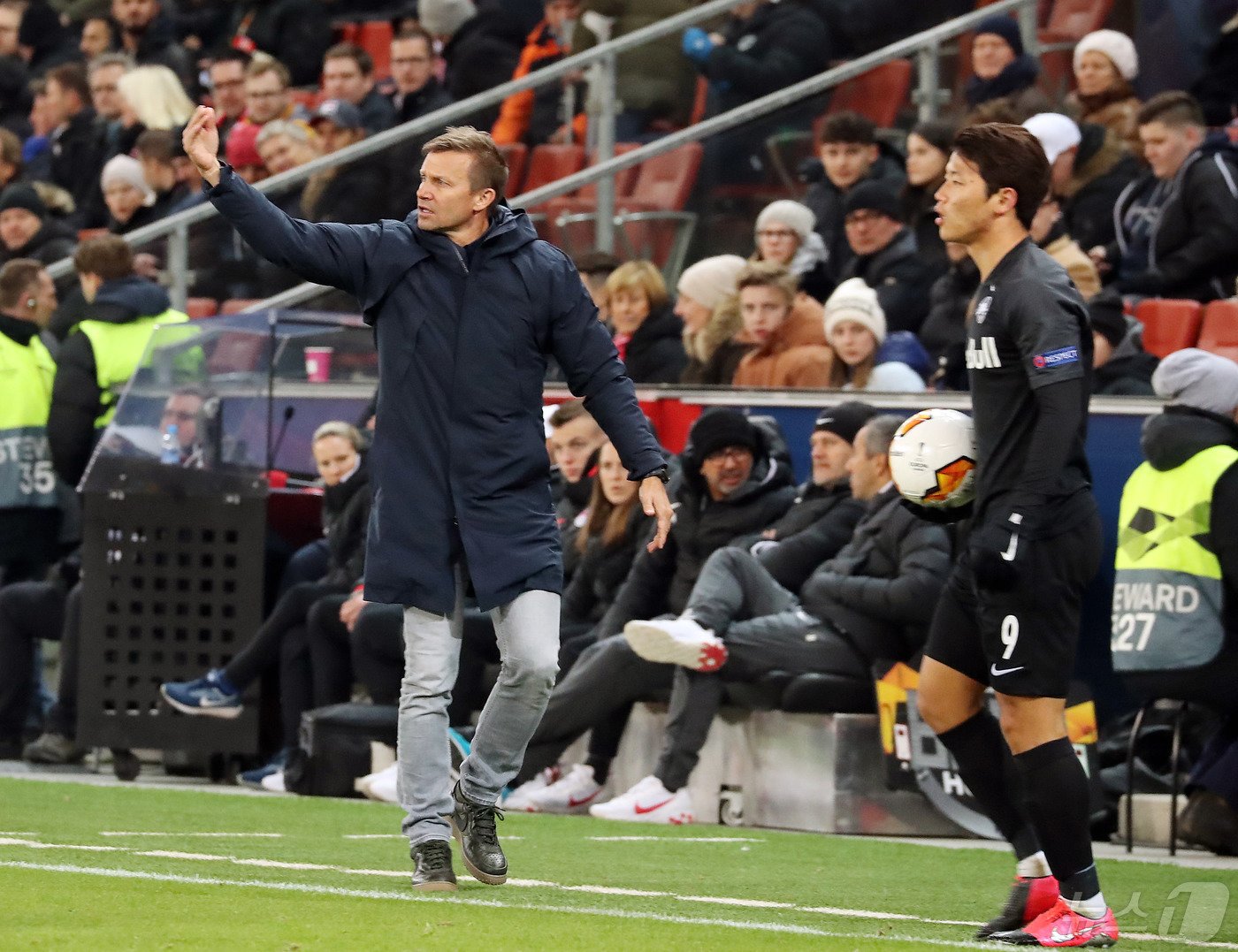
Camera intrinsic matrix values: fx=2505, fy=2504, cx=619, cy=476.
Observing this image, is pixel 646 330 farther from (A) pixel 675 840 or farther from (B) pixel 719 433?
(A) pixel 675 840

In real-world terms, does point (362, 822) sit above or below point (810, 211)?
below

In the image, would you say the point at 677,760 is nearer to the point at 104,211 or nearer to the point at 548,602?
the point at 548,602

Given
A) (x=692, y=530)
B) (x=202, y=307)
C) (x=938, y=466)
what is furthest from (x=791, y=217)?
(x=938, y=466)

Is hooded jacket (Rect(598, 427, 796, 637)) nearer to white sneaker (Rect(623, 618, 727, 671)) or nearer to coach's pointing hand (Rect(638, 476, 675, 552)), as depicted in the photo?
white sneaker (Rect(623, 618, 727, 671))

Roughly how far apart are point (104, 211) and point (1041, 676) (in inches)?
539

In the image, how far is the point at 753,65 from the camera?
13984 millimetres

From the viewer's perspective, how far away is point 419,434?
260 inches

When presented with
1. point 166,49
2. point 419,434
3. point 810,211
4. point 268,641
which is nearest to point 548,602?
point 419,434

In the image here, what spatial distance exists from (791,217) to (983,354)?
7132 millimetres

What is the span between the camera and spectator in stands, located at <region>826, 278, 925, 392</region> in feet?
38.1

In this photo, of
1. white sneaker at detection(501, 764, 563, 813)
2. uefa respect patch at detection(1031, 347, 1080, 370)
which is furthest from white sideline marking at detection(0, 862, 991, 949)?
white sneaker at detection(501, 764, 563, 813)

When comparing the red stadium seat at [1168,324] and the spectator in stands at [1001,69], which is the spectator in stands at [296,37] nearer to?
the spectator in stands at [1001,69]

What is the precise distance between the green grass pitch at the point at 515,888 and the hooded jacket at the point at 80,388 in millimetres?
2866

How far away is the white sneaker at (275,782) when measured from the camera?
11320 mm
